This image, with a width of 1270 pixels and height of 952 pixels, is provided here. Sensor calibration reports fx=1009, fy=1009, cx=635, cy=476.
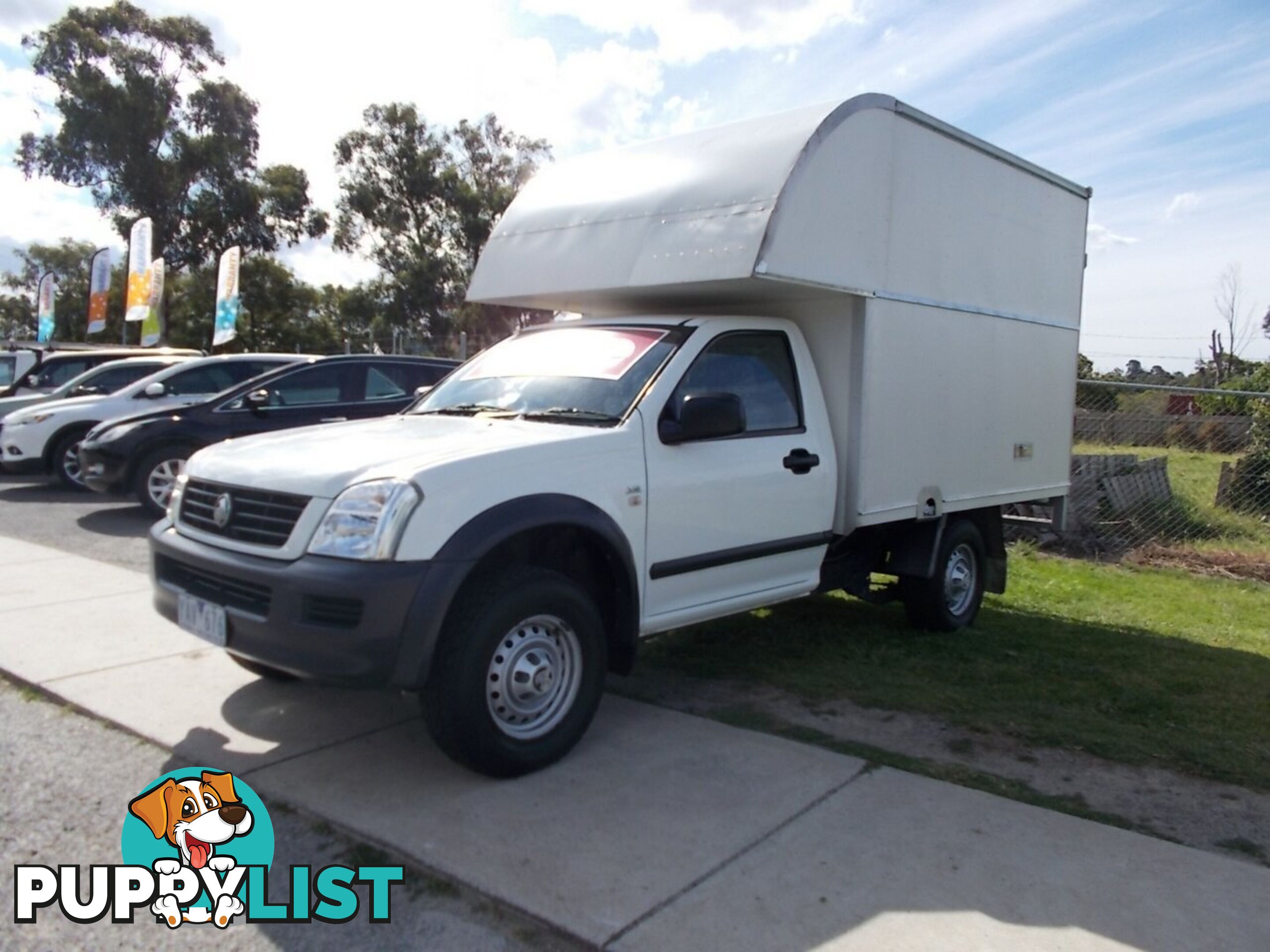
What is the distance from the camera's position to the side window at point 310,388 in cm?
1030

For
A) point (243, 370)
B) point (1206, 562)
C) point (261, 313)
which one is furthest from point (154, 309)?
point (1206, 562)

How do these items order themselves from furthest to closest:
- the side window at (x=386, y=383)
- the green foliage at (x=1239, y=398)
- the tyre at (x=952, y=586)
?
the green foliage at (x=1239, y=398) → the side window at (x=386, y=383) → the tyre at (x=952, y=586)

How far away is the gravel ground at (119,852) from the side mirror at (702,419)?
6.91 ft

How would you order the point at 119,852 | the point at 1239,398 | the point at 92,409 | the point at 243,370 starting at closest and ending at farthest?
1. the point at 119,852
2. the point at 243,370
3. the point at 92,409
4. the point at 1239,398

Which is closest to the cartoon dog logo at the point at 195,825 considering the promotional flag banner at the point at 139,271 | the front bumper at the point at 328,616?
the front bumper at the point at 328,616

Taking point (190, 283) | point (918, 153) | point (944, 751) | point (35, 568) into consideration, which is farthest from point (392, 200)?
point (944, 751)

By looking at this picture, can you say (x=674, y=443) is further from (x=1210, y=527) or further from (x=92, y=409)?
(x=92, y=409)

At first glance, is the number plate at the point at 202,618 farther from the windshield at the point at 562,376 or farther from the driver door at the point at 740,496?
the driver door at the point at 740,496

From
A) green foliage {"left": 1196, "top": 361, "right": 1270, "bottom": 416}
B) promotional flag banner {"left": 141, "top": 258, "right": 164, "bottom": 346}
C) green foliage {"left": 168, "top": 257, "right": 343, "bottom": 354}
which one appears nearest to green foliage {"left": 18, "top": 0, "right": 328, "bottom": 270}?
green foliage {"left": 168, "top": 257, "right": 343, "bottom": 354}

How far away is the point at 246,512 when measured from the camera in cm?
400

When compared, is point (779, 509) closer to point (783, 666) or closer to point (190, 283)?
point (783, 666)

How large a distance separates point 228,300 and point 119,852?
757 inches

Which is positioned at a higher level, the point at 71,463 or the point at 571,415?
the point at 571,415

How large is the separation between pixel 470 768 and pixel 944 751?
80.0 inches
